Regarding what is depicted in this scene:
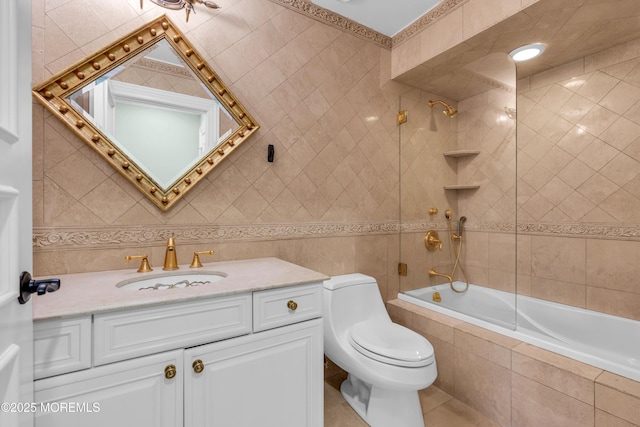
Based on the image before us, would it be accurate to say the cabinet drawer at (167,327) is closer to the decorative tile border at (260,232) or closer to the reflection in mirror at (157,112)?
the decorative tile border at (260,232)

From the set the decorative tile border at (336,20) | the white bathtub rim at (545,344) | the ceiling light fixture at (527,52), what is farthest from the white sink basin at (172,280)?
the ceiling light fixture at (527,52)

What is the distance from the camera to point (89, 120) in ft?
4.52

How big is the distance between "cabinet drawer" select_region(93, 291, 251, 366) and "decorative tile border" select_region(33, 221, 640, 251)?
619mm

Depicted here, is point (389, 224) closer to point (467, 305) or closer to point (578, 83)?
point (467, 305)

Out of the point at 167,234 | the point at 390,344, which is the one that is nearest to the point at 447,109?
the point at 390,344

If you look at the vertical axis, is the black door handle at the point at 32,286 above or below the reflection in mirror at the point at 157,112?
below

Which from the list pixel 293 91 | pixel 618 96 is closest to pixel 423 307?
pixel 293 91

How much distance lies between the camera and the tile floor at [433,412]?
1664 millimetres

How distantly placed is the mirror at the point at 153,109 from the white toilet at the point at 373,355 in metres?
1.05

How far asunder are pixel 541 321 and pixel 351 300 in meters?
1.45

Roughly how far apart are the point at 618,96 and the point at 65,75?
311cm

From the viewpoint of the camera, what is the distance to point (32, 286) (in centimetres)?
65

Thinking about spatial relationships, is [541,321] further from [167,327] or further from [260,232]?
[167,327]

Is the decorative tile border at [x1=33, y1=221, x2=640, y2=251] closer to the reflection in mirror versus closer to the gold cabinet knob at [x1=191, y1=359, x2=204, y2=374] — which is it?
the reflection in mirror
